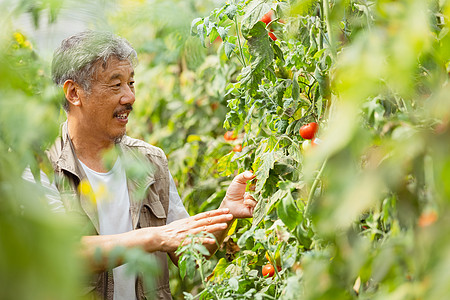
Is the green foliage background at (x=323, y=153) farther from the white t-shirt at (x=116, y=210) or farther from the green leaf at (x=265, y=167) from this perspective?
the white t-shirt at (x=116, y=210)

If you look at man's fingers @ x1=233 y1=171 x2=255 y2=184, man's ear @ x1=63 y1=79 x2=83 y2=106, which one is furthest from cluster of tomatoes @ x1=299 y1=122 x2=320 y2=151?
man's ear @ x1=63 y1=79 x2=83 y2=106

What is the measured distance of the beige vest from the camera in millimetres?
1847

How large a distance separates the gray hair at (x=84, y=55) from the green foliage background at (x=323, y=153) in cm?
28

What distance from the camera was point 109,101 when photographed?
198 cm

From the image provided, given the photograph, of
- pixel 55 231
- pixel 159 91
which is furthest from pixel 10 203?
pixel 159 91

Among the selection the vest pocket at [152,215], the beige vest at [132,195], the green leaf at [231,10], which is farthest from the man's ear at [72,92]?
the green leaf at [231,10]

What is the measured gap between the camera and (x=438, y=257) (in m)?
0.49

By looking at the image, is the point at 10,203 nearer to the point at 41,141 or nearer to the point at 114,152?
the point at 41,141

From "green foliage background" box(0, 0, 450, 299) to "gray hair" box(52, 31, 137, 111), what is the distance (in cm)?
28

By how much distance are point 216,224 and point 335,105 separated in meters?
0.63

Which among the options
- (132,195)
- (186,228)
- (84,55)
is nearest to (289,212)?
(186,228)

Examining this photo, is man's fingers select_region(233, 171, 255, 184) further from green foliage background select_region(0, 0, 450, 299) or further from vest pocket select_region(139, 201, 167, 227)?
vest pocket select_region(139, 201, 167, 227)

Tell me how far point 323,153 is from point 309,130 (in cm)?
89

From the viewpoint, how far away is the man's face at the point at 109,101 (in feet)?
6.52
